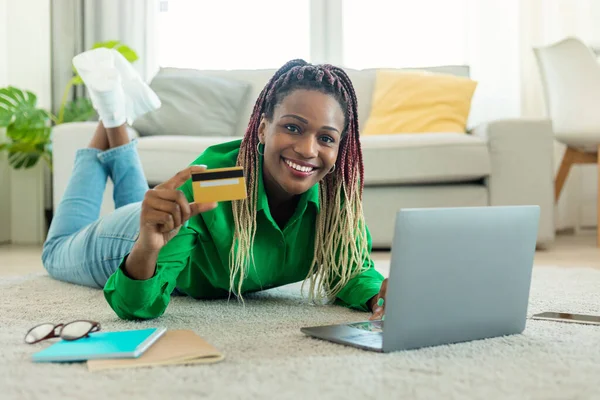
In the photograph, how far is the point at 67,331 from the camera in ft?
3.57

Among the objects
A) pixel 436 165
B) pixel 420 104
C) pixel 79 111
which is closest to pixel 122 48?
pixel 79 111

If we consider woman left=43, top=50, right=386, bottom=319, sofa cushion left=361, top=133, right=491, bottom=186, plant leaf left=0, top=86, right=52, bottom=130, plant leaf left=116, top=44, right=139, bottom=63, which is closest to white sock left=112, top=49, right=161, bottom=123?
woman left=43, top=50, right=386, bottom=319

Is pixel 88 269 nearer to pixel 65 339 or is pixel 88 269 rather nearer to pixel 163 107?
pixel 65 339

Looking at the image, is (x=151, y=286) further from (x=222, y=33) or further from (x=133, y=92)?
(x=222, y=33)

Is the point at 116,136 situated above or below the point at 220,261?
above

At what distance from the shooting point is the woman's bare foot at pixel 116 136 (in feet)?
6.70

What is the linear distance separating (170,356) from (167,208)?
247 mm

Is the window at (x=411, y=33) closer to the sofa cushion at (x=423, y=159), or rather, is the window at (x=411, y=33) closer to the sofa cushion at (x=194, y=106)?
the sofa cushion at (x=194, y=106)

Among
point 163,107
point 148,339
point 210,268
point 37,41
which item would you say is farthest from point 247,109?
point 148,339

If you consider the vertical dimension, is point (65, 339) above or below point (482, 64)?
below

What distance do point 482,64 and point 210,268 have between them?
280cm

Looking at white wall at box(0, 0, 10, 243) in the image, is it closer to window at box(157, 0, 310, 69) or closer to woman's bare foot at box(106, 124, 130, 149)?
window at box(157, 0, 310, 69)

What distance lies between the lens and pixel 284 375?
93 centimetres

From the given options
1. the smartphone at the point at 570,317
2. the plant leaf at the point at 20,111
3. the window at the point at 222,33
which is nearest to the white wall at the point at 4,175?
the plant leaf at the point at 20,111
